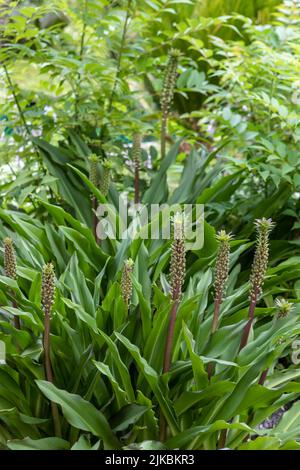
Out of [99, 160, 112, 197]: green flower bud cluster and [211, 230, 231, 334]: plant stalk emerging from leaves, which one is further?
[99, 160, 112, 197]: green flower bud cluster

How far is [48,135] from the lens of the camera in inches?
115

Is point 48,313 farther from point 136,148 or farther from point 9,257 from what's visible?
point 136,148

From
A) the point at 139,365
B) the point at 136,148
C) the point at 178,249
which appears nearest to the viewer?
the point at 178,249

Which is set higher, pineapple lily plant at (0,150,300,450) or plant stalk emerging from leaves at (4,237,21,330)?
plant stalk emerging from leaves at (4,237,21,330)

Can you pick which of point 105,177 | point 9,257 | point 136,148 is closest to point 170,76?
point 136,148

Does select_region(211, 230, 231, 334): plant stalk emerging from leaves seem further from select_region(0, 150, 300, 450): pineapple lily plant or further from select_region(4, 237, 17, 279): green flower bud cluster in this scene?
select_region(4, 237, 17, 279): green flower bud cluster

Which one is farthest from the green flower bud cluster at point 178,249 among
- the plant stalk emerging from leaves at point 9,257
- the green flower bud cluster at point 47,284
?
the plant stalk emerging from leaves at point 9,257

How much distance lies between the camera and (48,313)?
1.60 meters

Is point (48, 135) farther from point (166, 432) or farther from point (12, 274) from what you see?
point (166, 432)

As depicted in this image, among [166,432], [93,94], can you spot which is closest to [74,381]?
[166,432]

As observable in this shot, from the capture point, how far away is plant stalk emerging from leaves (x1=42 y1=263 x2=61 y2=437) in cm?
155

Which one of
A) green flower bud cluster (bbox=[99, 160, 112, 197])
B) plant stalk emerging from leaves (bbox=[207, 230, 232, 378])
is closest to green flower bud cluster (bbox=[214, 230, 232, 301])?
plant stalk emerging from leaves (bbox=[207, 230, 232, 378])

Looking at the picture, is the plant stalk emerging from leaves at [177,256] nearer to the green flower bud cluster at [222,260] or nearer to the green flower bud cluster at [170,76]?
the green flower bud cluster at [222,260]

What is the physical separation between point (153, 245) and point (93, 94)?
942 millimetres
